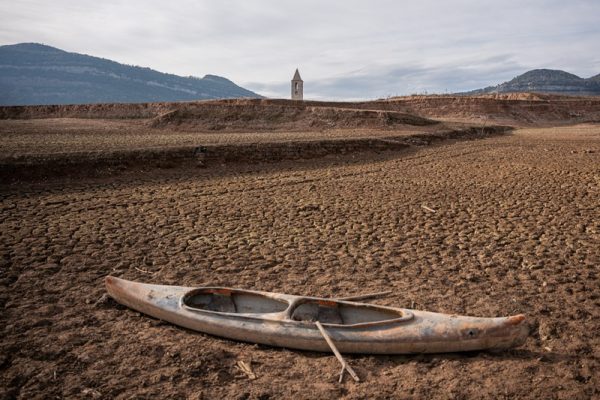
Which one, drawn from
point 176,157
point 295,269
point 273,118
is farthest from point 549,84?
point 295,269

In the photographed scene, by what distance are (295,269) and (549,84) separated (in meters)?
109

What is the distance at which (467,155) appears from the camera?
1299 cm

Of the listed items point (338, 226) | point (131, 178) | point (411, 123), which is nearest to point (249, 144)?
point (131, 178)

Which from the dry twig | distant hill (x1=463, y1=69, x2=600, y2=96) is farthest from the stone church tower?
distant hill (x1=463, y1=69, x2=600, y2=96)

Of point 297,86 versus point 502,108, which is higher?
point 297,86

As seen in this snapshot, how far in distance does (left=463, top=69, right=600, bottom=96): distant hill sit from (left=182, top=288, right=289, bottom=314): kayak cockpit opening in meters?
92.9

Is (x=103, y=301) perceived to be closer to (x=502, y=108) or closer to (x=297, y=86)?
(x=502, y=108)

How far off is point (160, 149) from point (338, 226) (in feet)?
21.5

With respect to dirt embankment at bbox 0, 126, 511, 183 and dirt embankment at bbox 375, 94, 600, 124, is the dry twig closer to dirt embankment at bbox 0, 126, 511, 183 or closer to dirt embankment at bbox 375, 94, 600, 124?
dirt embankment at bbox 0, 126, 511, 183

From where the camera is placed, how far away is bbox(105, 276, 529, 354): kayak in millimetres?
2779

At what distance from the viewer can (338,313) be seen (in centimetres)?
323

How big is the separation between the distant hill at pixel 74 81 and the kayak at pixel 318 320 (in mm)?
125356

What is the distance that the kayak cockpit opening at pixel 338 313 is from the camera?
3098 mm

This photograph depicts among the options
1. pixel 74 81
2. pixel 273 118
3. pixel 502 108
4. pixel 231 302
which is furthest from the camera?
pixel 74 81
